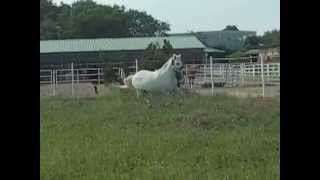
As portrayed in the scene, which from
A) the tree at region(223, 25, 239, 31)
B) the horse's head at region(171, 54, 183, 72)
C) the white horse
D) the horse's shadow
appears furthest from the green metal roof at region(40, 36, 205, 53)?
the horse's shadow

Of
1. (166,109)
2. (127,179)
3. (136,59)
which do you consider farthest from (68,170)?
(166,109)

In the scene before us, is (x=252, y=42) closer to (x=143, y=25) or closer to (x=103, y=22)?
(x=143, y=25)

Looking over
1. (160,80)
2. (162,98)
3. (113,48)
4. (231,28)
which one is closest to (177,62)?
(113,48)

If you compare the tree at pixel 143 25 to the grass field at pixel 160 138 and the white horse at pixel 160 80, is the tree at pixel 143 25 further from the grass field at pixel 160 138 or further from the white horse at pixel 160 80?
the white horse at pixel 160 80

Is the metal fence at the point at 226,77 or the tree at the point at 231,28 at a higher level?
the tree at the point at 231,28

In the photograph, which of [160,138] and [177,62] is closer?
[177,62]

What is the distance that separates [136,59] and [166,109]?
109cm

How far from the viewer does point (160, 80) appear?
9.54ft

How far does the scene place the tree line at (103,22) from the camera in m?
1.24

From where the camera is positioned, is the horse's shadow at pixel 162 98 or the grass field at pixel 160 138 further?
the horse's shadow at pixel 162 98

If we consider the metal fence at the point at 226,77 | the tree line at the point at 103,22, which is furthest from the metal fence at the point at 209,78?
the tree line at the point at 103,22

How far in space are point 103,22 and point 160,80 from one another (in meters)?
1.36

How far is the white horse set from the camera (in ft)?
8.12

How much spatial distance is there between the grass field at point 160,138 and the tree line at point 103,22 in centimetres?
37
